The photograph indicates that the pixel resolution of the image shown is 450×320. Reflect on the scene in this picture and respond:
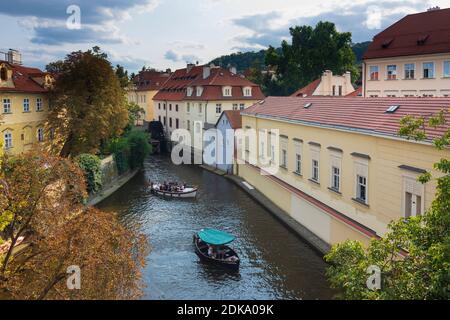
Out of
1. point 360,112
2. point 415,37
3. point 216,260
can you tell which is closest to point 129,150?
point 216,260

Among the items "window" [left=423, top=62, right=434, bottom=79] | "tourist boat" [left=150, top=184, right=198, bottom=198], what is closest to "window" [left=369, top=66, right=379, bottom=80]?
"window" [left=423, top=62, right=434, bottom=79]

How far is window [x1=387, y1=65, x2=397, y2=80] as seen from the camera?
34.8 metres

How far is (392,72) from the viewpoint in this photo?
3506cm

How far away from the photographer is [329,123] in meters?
20.0

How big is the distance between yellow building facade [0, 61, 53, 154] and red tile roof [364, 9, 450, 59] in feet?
80.5

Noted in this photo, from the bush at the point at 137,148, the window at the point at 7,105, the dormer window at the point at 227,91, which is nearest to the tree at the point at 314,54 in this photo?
the dormer window at the point at 227,91

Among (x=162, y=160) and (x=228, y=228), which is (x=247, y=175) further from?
(x=162, y=160)

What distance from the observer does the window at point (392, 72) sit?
1371 inches

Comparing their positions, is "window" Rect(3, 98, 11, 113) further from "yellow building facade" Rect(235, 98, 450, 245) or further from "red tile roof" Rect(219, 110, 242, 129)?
"yellow building facade" Rect(235, 98, 450, 245)

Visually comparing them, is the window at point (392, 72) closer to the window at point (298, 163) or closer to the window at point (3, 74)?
the window at point (298, 163)

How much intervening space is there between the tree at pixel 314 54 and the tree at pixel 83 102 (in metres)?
25.8
